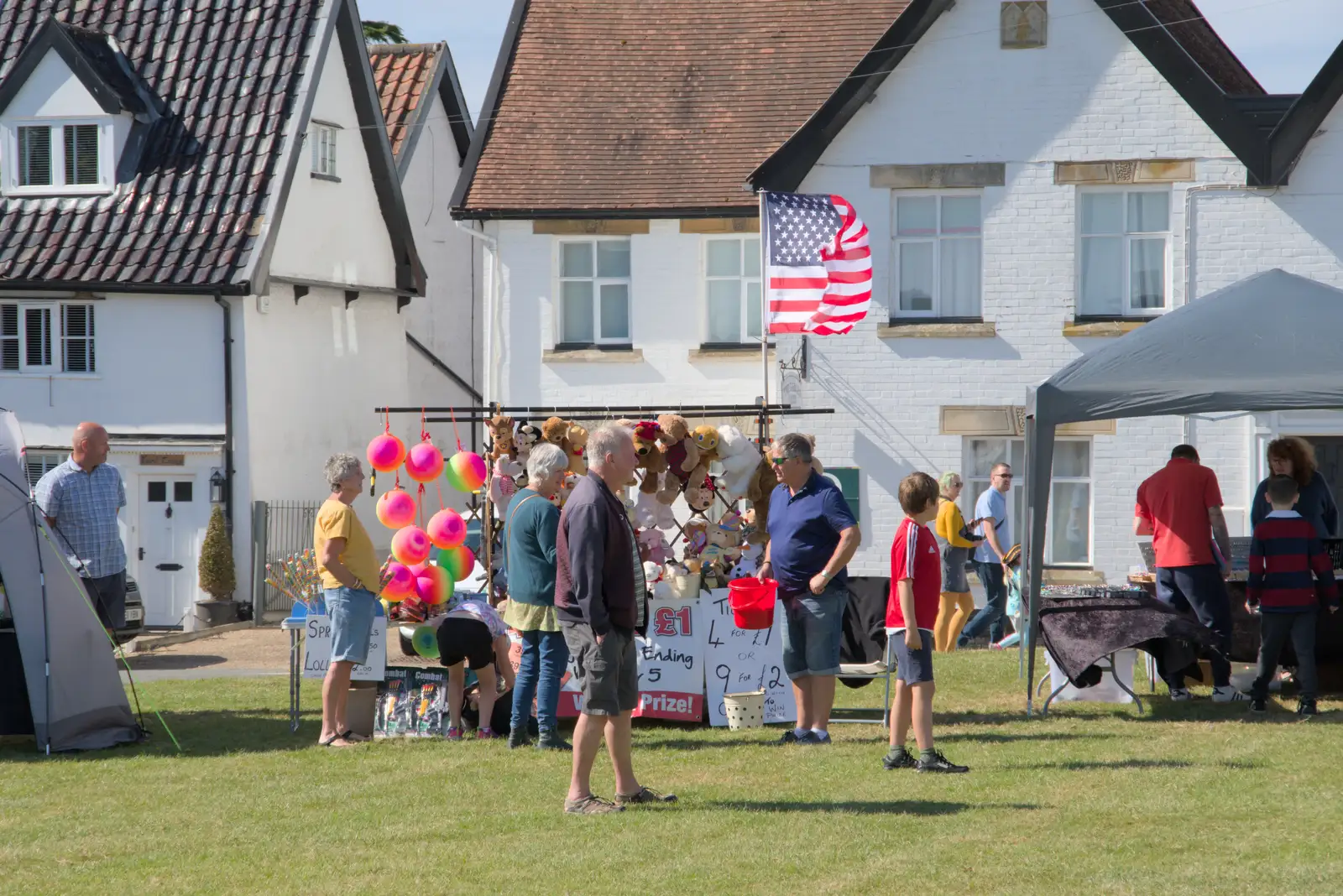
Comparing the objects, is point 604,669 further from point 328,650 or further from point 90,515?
point 90,515

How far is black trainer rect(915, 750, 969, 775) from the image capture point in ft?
29.4

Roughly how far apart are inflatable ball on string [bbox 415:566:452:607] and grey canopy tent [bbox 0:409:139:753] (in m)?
2.00

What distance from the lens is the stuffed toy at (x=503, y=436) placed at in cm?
1164

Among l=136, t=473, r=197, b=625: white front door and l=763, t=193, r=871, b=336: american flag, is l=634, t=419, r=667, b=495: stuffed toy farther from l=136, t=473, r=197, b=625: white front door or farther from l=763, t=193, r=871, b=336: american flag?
l=136, t=473, r=197, b=625: white front door

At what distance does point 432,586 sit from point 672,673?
66.7 inches

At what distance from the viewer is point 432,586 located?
11.1 metres

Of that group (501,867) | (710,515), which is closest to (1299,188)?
(710,515)

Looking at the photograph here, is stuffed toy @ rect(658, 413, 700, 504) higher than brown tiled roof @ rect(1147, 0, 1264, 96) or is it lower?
lower

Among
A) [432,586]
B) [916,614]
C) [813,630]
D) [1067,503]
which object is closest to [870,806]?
[916,614]

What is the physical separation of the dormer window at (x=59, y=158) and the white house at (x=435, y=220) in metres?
5.10

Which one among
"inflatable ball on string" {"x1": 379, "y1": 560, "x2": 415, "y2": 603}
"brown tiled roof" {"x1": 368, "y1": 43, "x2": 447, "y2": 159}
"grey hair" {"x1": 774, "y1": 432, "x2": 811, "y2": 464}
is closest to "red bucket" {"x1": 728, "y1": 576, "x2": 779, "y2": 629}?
"grey hair" {"x1": 774, "y1": 432, "x2": 811, "y2": 464}

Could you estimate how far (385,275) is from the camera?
25.2 metres

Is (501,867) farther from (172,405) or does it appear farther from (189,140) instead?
(189,140)


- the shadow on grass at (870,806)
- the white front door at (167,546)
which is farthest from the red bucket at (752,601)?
the white front door at (167,546)
